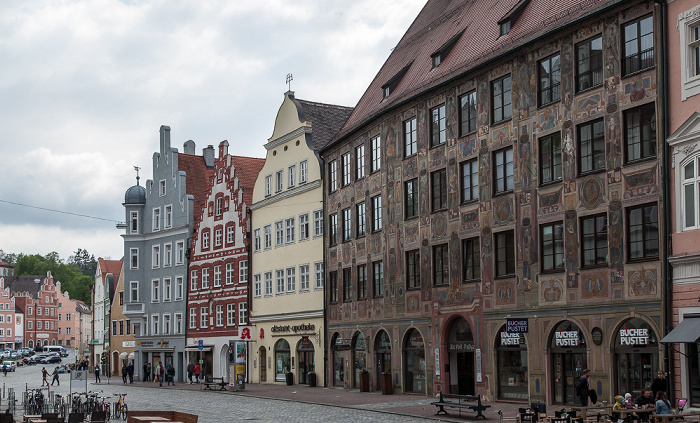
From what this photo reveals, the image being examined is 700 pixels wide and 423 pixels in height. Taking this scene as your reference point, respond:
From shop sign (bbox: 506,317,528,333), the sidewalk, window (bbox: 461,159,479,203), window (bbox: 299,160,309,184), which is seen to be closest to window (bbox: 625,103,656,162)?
shop sign (bbox: 506,317,528,333)

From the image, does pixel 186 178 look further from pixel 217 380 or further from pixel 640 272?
pixel 640 272

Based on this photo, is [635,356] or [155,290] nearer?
[635,356]

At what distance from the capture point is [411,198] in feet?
128

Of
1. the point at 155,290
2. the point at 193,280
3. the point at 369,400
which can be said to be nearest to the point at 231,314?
the point at 193,280

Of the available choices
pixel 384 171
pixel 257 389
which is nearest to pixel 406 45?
pixel 384 171

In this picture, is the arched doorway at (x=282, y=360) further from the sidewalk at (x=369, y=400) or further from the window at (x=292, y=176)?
the window at (x=292, y=176)

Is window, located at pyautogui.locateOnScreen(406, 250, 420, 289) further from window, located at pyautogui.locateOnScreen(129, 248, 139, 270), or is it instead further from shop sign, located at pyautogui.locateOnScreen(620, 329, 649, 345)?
window, located at pyautogui.locateOnScreen(129, 248, 139, 270)

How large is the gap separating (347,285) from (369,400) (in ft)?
33.6

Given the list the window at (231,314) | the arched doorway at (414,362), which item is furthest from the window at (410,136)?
the window at (231,314)

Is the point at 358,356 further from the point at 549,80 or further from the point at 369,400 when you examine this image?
the point at 549,80

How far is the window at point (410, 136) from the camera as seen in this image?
127 ft

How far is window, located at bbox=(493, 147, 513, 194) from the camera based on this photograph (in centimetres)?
3234

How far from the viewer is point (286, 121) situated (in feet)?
177

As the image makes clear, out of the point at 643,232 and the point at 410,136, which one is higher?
the point at 410,136
